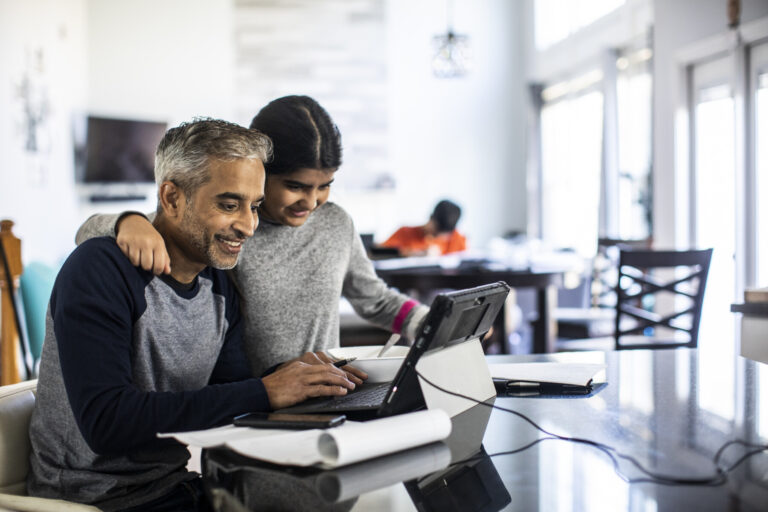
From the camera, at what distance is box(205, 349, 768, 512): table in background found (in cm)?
82

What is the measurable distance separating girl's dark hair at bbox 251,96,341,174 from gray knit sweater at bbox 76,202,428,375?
0.62ft

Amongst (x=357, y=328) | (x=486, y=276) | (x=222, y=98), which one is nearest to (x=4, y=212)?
(x=357, y=328)

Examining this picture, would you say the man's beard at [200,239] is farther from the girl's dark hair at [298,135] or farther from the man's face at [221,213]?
the girl's dark hair at [298,135]

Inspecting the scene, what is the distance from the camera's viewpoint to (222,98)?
26.0 ft

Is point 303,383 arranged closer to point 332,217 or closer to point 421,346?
point 421,346

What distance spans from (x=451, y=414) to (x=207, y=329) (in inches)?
19.4

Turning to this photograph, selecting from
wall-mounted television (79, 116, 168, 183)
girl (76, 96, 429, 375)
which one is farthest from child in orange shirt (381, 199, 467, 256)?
girl (76, 96, 429, 375)

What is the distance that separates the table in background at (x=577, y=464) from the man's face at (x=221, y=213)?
0.48 metres

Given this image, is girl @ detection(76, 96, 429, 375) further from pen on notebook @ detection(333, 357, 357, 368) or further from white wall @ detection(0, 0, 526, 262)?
white wall @ detection(0, 0, 526, 262)

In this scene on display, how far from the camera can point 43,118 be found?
5.55 meters

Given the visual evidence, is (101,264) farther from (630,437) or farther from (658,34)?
(658,34)

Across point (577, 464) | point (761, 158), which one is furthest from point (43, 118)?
point (577, 464)

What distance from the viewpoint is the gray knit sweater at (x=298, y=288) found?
1644mm

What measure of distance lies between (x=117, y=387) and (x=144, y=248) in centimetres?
24
